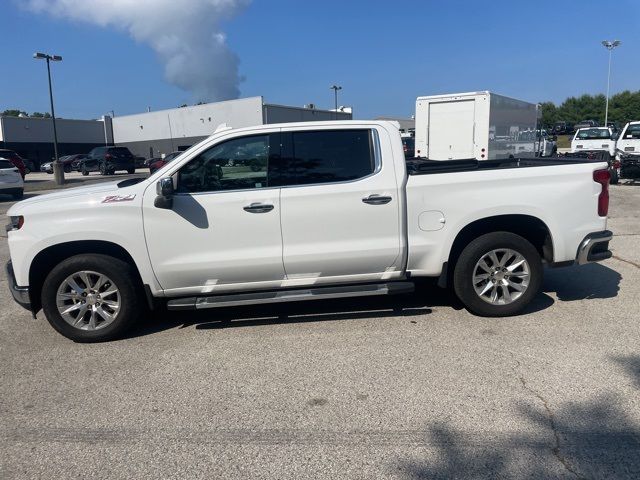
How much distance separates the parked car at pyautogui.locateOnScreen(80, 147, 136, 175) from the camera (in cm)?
3816

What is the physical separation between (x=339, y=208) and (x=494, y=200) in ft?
4.82

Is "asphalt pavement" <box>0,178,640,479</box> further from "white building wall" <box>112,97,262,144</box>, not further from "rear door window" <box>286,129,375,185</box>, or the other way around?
"white building wall" <box>112,97,262,144</box>

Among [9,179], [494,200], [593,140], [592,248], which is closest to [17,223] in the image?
[494,200]

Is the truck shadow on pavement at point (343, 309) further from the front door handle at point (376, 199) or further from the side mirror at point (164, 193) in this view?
the side mirror at point (164, 193)

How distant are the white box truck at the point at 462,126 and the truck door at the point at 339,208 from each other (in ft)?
38.9

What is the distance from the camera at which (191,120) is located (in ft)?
172

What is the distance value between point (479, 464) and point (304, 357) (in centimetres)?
182

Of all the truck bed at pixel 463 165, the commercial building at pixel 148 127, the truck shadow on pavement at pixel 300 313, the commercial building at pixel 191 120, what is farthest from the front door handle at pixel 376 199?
the commercial building at pixel 148 127

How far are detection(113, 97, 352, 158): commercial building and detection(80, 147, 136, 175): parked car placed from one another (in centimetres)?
701

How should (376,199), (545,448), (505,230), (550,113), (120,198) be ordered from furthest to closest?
(550,113), (505,230), (376,199), (120,198), (545,448)

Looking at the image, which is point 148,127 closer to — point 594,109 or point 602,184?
point 602,184

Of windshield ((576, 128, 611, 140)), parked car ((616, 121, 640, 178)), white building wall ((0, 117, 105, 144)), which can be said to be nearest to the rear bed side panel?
parked car ((616, 121, 640, 178))

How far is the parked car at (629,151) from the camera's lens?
18.2 m

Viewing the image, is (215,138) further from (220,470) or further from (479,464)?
(479,464)
